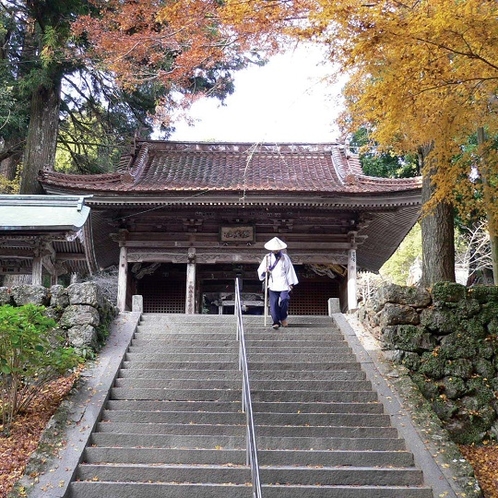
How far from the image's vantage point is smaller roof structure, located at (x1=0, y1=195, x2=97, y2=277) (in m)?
9.41

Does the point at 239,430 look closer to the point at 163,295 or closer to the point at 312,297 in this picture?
the point at 312,297

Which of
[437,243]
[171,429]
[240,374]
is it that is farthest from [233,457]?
[437,243]

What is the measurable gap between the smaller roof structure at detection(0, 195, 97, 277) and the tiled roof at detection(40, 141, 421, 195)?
1.51m

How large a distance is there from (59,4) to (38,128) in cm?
329

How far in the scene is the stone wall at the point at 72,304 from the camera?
7992 mm

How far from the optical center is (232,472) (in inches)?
212

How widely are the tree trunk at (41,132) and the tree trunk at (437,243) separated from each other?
10345 millimetres

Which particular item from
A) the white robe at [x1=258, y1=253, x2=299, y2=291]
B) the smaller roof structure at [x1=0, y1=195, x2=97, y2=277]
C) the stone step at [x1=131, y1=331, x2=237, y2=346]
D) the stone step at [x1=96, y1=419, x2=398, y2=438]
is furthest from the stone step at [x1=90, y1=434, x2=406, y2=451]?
the smaller roof structure at [x1=0, y1=195, x2=97, y2=277]

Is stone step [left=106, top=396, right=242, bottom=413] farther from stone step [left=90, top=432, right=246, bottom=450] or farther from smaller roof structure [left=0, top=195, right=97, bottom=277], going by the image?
smaller roof structure [left=0, top=195, right=97, bottom=277]

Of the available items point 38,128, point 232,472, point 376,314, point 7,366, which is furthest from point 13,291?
point 38,128

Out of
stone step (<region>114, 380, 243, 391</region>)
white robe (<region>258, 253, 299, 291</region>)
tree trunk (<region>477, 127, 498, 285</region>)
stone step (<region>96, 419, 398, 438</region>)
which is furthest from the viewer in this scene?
white robe (<region>258, 253, 299, 291</region>)

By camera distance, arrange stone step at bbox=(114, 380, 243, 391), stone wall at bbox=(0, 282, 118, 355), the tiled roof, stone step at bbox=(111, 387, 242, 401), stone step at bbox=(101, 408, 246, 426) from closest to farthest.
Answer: stone step at bbox=(101, 408, 246, 426), stone step at bbox=(111, 387, 242, 401), stone step at bbox=(114, 380, 243, 391), stone wall at bbox=(0, 282, 118, 355), the tiled roof

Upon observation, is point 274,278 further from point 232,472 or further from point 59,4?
point 59,4

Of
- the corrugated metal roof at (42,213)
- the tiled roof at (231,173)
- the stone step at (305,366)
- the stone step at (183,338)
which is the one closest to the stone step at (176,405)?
the stone step at (305,366)
